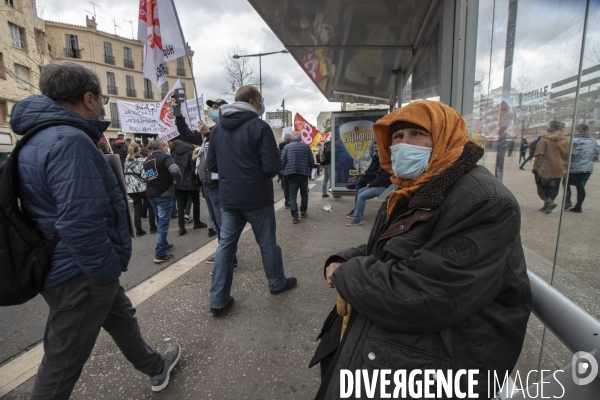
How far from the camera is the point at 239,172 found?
2.94 metres

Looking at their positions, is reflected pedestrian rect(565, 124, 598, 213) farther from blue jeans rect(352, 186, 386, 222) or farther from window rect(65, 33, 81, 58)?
window rect(65, 33, 81, 58)

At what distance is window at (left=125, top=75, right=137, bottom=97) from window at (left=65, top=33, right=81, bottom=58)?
4.80 metres

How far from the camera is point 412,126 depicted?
1.29 meters

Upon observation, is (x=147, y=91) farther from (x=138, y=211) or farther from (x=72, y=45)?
(x=138, y=211)

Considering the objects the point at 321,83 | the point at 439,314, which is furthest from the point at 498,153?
the point at 321,83

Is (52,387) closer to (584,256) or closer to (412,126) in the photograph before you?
(412,126)

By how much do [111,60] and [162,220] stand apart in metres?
39.0

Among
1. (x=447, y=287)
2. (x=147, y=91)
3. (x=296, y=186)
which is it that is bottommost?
(x=296, y=186)

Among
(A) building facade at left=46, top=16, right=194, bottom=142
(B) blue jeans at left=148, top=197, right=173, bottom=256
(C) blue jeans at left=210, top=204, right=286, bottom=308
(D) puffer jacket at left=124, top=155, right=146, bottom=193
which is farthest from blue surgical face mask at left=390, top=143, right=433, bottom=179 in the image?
(A) building facade at left=46, top=16, right=194, bottom=142

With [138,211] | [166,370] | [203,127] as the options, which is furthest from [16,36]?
[166,370]

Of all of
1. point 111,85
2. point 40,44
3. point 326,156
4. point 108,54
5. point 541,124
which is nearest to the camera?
point 541,124

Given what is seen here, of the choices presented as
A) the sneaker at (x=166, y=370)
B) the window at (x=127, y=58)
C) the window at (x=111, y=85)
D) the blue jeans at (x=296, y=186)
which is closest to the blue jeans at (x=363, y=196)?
the blue jeans at (x=296, y=186)

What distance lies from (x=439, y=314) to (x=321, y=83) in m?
7.98

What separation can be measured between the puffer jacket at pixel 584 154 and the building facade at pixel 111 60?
34.2m
